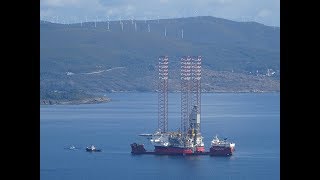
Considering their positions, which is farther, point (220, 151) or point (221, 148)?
point (221, 148)

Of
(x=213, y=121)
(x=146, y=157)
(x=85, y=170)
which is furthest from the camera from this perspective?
(x=213, y=121)

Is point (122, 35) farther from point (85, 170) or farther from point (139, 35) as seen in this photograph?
point (85, 170)

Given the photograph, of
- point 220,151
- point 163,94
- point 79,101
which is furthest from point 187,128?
point 79,101

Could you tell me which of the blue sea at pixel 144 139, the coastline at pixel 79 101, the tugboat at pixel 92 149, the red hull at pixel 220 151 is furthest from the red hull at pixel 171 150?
the coastline at pixel 79 101

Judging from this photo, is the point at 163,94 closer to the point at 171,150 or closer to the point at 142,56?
the point at 142,56

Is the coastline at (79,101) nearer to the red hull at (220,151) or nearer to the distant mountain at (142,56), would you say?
the distant mountain at (142,56)
